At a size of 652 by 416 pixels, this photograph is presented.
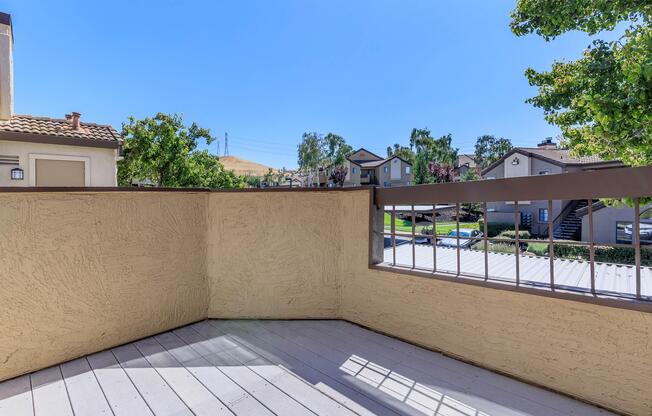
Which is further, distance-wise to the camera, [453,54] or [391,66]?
[391,66]

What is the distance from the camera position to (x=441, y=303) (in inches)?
139

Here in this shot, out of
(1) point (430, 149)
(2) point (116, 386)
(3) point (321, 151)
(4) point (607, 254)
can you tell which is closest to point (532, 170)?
(4) point (607, 254)

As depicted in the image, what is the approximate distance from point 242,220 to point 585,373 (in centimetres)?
389

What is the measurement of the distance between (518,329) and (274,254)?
2.91 meters

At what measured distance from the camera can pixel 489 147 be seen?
198ft

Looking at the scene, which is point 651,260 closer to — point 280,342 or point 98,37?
point 280,342

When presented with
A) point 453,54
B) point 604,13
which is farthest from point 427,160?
point 604,13

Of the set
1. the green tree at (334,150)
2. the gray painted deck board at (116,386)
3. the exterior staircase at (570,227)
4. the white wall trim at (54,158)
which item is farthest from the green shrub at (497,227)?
the green tree at (334,150)

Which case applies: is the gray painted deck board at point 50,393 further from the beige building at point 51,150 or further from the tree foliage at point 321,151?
the tree foliage at point 321,151

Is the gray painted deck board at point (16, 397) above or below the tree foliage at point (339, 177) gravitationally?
below

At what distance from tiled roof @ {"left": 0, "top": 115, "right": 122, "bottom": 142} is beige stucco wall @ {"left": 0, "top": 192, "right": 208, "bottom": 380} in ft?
21.2

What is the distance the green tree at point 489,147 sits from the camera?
56094mm

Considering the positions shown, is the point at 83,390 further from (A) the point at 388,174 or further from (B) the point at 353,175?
(B) the point at 353,175

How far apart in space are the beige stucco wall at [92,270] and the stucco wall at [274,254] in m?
0.25
